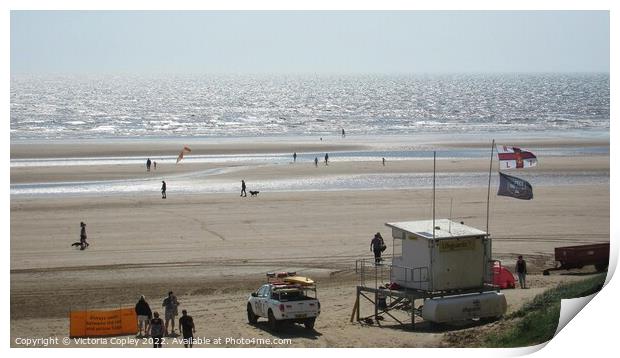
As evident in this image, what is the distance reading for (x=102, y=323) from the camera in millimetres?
21141

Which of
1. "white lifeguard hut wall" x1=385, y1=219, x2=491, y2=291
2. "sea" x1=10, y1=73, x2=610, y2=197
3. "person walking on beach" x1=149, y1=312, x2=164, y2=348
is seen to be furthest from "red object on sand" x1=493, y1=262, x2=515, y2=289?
"sea" x1=10, y1=73, x2=610, y2=197

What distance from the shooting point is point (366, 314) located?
23.3 m

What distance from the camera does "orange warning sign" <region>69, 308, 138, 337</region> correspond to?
21047mm

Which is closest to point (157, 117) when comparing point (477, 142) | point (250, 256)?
point (477, 142)

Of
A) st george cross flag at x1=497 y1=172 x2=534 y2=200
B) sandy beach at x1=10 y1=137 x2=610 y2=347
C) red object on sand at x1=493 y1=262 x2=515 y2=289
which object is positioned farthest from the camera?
red object on sand at x1=493 y1=262 x2=515 y2=289

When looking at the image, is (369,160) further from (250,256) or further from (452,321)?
(452,321)

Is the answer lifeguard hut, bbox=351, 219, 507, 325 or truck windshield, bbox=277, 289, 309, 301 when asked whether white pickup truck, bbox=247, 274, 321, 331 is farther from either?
lifeguard hut, bbox=351, 219, 507, 325

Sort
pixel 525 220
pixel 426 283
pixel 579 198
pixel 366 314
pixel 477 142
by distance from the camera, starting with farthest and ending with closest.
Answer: pixel 477 142, pixel 579 198, pixel 525 220, pixel 366 314, pixel 426 283

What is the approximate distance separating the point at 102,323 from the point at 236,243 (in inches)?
461

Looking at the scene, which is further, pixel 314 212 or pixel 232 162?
pixel 232 162

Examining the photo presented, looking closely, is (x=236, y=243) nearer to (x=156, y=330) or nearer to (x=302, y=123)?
(x=156, y=330)

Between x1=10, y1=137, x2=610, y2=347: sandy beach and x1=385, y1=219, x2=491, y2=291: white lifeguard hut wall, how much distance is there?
4.61 ft
